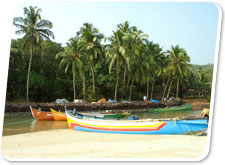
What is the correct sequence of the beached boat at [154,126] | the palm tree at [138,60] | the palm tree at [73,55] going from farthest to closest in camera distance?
the palm tree at [138,60] → the palm tree at [73,55] → the beached boat at [154,126]

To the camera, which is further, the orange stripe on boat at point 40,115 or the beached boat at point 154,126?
the orange stripe on boat at point 40,115

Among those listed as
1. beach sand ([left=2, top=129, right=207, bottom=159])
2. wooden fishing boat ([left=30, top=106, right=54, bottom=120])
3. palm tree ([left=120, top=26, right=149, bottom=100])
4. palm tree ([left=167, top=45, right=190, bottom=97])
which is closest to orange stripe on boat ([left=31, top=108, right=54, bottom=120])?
wooden fishing boat ([left=30, top=106, right=54, bottom=120])

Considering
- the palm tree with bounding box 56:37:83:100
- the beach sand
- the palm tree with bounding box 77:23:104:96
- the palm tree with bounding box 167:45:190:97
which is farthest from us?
the palm tree with bounding box 167:45:190:97

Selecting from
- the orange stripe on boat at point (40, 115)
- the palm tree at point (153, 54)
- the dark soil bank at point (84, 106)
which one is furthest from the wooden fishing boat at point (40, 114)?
the palm tree at point (153, 54)

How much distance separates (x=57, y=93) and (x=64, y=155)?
18588mm

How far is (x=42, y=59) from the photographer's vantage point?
2436 cm

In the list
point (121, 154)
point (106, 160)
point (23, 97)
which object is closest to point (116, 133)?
A: point (121, 154)

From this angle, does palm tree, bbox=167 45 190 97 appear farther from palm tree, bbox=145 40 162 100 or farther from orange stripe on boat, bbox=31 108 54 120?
orange stripe on boat, bbox=31 108 54 120

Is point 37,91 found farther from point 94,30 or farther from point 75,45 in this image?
point 94,30

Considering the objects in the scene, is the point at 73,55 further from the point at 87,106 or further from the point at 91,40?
the point at 87,106

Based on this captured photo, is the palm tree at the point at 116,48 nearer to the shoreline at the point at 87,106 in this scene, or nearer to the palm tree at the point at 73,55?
the palm tree at the point at 73,55

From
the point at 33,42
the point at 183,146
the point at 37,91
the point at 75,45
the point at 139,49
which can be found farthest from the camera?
the point at 139,49

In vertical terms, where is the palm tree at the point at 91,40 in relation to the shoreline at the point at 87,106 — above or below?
above

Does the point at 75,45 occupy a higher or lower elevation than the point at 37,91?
higher
